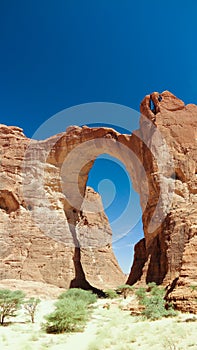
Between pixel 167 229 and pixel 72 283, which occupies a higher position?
pixel 167 229

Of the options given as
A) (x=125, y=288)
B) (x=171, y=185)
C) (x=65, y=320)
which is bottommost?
(x=65, y=320)

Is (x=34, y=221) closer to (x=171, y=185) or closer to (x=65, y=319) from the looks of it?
(x=171, y=185)

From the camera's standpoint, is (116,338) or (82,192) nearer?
(116,338)

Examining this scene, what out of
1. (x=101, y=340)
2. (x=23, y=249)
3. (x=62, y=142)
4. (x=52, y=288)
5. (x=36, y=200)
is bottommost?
(x=101, y=340)

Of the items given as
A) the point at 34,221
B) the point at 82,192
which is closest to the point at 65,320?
the point at 34,221

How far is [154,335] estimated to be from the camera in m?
7.98

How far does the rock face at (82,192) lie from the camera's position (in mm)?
19906

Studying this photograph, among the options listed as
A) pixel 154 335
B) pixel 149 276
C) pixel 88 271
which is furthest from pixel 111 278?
pixel 154 335

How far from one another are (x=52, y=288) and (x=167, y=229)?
9863mm

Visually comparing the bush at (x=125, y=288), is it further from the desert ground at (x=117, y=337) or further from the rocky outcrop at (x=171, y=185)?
the desert ground at (x=117, y=337)

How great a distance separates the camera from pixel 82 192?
29375 millimetres

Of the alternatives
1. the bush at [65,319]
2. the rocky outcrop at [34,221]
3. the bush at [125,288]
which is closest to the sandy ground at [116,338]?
the bush at [65,319]

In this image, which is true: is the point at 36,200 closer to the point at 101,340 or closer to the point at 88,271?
the point at 88,271

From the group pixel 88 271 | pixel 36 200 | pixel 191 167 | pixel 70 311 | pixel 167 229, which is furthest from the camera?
pixel 88 271
